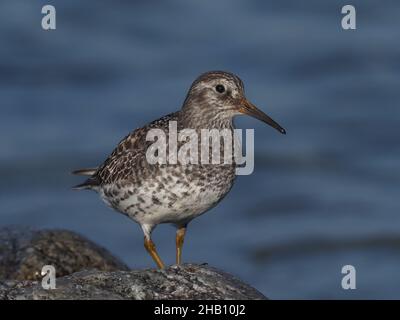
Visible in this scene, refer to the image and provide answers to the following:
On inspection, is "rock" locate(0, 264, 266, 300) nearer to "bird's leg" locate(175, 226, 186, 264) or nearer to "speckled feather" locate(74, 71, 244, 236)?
"speckled feather" locate(74, 71, 244, 236)

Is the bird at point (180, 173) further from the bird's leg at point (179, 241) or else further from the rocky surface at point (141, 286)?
the rocky surface at point (141, 286)

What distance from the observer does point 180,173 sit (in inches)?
377

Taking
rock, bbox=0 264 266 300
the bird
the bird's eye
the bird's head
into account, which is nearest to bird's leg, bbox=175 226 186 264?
the bird

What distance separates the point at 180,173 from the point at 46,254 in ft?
6.62

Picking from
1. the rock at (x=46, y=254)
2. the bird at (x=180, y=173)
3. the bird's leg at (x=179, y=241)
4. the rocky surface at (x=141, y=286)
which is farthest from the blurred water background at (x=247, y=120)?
the rocky surface at (x=141, y=286)

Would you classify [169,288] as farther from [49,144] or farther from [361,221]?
[49,144]

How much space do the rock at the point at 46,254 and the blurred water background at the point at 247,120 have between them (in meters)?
3.63

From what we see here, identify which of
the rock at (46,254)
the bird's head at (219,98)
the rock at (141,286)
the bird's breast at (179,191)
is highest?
→ the bird's head at (219,98)

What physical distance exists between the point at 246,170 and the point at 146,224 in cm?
115

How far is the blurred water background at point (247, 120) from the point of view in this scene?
15.7 meters

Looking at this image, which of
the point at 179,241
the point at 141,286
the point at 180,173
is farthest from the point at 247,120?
the point at 141,286

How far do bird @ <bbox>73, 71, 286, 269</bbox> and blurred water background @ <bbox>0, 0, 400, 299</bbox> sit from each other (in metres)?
4.59

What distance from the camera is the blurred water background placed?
15703mm

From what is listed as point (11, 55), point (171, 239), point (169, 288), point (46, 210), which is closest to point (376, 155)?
point (171, 239)
